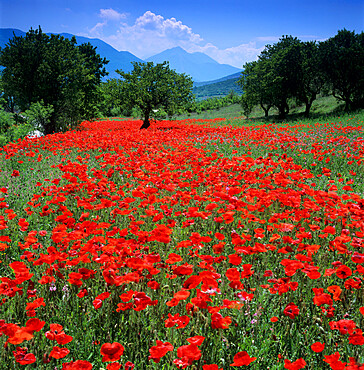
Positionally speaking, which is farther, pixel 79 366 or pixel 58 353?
pixel 58 353

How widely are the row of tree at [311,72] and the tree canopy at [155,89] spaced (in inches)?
363

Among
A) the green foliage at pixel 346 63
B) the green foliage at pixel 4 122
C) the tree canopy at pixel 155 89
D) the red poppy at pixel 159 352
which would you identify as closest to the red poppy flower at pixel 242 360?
the red poppy at pixel 159 352

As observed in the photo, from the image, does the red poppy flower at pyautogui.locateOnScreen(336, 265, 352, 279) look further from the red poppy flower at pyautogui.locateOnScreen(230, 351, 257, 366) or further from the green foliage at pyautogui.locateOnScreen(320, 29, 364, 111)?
the green foliage at pyautogui.locateOnScreen(320, 29, 364, 111)

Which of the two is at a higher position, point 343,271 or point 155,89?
point 155,89

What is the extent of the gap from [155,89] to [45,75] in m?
9.29

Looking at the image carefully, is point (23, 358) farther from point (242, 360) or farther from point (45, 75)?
point (45, 75)

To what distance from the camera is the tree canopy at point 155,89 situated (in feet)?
80.4

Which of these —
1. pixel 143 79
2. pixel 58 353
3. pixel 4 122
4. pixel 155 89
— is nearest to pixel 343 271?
pixel 58 353

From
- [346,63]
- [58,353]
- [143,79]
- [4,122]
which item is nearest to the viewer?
[58,353]

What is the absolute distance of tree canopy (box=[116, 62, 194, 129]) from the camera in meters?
24.5

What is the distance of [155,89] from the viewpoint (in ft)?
82.1

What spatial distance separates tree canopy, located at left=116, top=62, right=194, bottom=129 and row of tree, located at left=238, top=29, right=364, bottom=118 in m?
9.23

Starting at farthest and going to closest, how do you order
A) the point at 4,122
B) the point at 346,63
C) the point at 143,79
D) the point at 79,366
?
1. the point at 346,63
2. the point at 143,79
3. the point at 4,122
4. the point at 79,366

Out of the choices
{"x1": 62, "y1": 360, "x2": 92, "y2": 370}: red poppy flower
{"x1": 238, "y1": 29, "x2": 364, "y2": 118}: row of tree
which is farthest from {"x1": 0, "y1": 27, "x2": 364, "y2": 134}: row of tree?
{"x1": 62, "y1": 360, "x2": 92, "y2": 370}: red poppy flower
